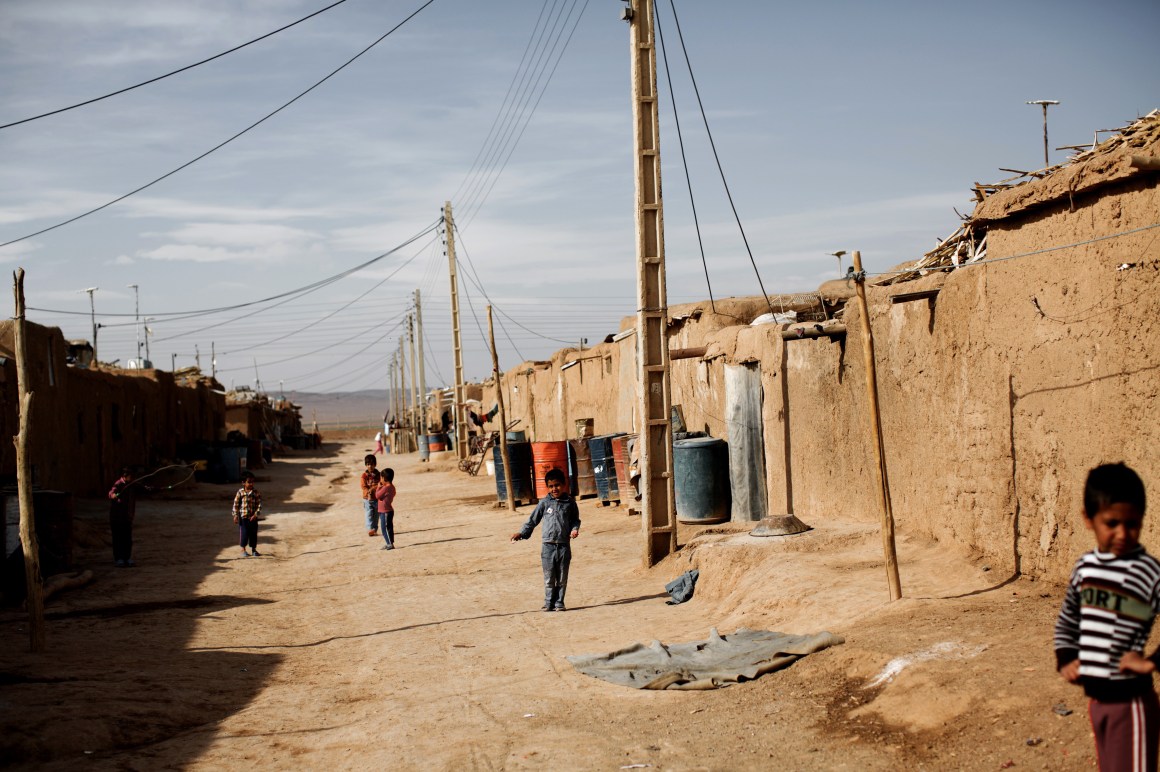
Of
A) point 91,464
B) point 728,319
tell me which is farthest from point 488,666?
point 91,464

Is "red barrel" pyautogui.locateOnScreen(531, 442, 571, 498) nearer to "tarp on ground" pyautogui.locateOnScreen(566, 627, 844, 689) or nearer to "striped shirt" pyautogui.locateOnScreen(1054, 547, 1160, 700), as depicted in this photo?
"tarp on ground" pyautogui.locateOnScreen(566, 627, 844, 689)

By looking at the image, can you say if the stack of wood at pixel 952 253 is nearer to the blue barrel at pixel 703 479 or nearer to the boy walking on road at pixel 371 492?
the blue barrel at pixel 703 479

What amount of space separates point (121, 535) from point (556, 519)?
7592 mm

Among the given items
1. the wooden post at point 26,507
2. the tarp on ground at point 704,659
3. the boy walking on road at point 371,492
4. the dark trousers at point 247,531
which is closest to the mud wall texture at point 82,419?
the dark trousers at point 247,531

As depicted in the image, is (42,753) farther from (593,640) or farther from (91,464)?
(91,464)

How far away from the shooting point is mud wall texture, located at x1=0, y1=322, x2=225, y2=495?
1902 cm

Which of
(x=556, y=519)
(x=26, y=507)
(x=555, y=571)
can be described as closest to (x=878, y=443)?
(x=556, y=519)

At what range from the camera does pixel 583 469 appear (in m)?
20.9

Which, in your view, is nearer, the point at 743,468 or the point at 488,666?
the point at 488,666

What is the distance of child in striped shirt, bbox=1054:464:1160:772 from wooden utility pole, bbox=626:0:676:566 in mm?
8797

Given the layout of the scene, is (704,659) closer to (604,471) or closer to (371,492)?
(371,492)

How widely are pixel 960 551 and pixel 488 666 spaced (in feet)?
13.2

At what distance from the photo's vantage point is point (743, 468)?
13.8 m

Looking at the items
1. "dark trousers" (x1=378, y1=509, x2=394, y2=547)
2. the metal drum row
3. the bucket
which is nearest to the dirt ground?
the metal drum row
